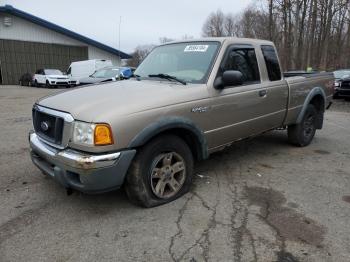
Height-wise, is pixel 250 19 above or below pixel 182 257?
above

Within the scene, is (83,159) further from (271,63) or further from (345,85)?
(345,85)

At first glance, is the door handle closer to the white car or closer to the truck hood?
the truck hood

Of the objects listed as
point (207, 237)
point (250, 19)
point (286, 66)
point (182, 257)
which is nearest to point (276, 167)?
point (207, 237)

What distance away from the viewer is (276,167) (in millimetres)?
5496

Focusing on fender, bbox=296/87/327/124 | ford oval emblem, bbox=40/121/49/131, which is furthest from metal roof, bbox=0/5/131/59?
ford oval emblem, bbox=40/121/49/131

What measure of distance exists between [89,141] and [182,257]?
4.55 ft

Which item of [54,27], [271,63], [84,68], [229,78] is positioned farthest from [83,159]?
[54,27]

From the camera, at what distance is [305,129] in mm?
6762

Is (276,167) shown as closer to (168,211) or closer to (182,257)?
(168,211)

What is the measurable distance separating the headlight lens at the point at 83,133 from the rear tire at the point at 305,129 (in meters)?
4.32

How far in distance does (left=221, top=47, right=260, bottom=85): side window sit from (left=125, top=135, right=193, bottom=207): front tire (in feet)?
4.33

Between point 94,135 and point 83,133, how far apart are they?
0.14 metres

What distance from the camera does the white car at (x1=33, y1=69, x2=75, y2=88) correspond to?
2697 centimetres

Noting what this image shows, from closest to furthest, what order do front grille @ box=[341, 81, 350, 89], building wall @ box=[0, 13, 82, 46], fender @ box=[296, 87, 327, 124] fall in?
A: fender @ box=[296, 87, 327, 124]
front grille @ box=[341, 81, 350, 89]
building wall @ box=[0, 13, 82, 46]
